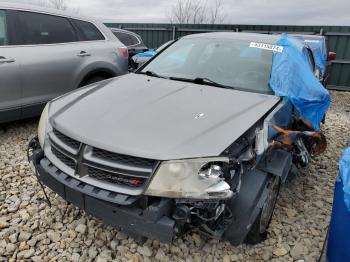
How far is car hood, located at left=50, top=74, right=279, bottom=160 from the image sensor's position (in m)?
1.92

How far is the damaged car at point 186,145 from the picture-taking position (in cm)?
185

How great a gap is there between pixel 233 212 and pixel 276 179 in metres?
0.66

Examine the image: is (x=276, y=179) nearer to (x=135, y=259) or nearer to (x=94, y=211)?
(x=135, y=259)

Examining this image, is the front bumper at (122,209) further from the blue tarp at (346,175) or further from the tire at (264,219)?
the blue tarp at (346,175)

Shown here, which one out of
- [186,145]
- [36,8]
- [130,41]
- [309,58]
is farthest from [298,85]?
[130,41]

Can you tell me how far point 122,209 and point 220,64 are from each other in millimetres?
1855

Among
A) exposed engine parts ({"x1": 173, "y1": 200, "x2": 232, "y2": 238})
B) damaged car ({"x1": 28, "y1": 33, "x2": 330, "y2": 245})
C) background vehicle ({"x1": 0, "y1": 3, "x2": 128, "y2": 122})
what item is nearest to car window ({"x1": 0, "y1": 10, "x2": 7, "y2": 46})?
background vehicle ({"x1": 0, "y1": 3, "x2": 128, "y2": 122})

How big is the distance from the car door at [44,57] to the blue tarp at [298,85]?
2.80m

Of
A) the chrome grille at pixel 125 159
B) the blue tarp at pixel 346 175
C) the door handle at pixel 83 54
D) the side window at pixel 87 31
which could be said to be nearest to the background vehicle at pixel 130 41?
the side window at pixel 87 31

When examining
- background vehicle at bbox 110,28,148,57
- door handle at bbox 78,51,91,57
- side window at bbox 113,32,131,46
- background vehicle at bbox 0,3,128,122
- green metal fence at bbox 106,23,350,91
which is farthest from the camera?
green metal fence at bbox 106,23,350,91

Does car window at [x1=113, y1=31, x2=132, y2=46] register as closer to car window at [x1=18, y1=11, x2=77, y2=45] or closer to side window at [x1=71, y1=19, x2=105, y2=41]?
side window at [x1=71, y1=19, x2=105, y2=41]

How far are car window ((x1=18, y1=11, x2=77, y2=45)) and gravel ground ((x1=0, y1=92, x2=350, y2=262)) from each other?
1715mm

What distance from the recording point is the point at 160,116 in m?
2.25

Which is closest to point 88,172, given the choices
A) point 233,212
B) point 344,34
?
point 233,212
